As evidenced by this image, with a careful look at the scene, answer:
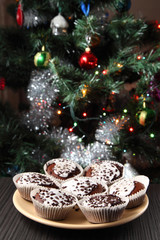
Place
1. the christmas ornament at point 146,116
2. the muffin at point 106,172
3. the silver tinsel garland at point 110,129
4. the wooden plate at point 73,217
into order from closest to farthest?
the wooden plate at point 73,217, the muffin at point 106,172, the christmas ornament at point 146,116, the silver tinsel garland at point 110,129

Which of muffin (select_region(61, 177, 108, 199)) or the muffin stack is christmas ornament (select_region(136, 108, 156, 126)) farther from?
muffin (select_region(61, 177, 108, 199))

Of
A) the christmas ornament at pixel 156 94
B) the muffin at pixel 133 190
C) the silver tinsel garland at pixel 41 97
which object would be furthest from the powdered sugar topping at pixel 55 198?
the christmas ornament at pixel 156 94

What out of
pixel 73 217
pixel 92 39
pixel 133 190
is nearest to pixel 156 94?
pixel 92 39

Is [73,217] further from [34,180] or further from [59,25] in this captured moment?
[59,25]

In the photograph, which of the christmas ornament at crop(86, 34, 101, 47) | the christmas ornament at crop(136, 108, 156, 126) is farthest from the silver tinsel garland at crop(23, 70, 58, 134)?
the christmas ornament at crop(136, 108, 156, 126)

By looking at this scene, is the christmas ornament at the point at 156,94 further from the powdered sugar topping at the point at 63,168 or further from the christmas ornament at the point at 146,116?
the powdered sugar topping at the point at 63,168

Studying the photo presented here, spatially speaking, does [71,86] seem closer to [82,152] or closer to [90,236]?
[82,152]
